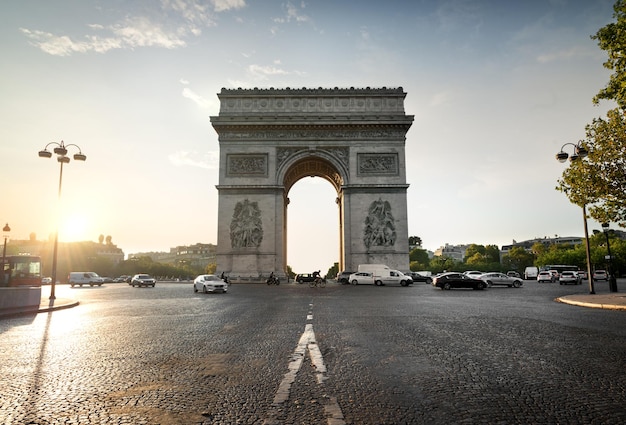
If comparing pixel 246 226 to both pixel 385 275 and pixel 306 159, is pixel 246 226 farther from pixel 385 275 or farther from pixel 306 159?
pixel 385 275

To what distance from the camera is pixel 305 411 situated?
3.58 m

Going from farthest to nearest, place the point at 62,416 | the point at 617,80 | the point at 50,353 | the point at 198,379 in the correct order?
the point at 617,80 < the point at 50,353 < the point at 198,379 < the point at 62,416

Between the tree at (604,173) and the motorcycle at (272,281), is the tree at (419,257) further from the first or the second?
the tree at (604,173)

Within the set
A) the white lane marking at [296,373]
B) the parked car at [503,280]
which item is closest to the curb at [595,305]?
the white lane marking at [296,373]

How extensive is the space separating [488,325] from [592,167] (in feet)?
40.0

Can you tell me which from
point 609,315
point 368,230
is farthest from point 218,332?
point 368,230

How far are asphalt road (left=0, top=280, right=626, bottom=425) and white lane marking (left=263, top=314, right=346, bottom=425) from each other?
2 centimetres

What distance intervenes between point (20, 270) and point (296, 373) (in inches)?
1172

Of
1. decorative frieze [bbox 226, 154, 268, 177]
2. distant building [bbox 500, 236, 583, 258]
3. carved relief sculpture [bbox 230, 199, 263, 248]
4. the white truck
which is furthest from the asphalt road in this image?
distant building [bbox 500, 236, 583, 258]

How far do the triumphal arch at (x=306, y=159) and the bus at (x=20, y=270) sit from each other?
48.3 ft

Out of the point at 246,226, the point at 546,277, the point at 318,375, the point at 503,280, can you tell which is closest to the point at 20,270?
the point at 246,226

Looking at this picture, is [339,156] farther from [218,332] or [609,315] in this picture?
[218,332]

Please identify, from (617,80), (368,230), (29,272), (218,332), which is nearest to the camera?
(218,332)

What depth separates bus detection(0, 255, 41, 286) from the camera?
27719 millimetres
